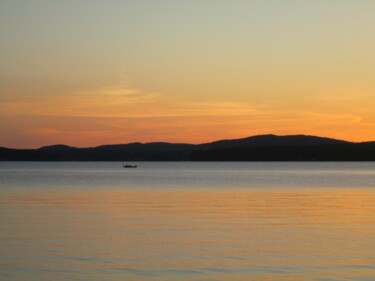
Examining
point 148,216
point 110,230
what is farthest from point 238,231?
point 148,216

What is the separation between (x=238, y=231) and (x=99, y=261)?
30.5 ft

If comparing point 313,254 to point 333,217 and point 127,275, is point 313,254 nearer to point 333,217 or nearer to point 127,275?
point 127,275

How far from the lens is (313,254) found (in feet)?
73.0

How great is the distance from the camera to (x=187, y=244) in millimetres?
24344

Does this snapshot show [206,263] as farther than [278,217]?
No

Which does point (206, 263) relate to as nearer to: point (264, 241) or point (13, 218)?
point (264, 241)

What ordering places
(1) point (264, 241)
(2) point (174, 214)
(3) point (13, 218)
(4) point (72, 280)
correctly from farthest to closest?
(2) point (174, 214) < (3) point (13, 218) < (1) point (264, 241) < (4) point (72, 280)

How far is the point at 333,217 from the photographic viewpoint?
1380 inches

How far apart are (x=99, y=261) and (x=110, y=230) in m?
8.32

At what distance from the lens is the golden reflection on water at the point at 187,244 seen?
19016 mm

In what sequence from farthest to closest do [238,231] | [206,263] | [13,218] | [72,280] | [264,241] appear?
[13,218] < [238,231] < [264,241] < [206,263] < [72,280]

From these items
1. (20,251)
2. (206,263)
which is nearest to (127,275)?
(206,263)

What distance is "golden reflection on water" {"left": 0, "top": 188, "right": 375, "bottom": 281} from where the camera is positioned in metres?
19.0

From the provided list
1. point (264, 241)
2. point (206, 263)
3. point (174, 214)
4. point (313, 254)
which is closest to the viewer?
point (206, 263)
